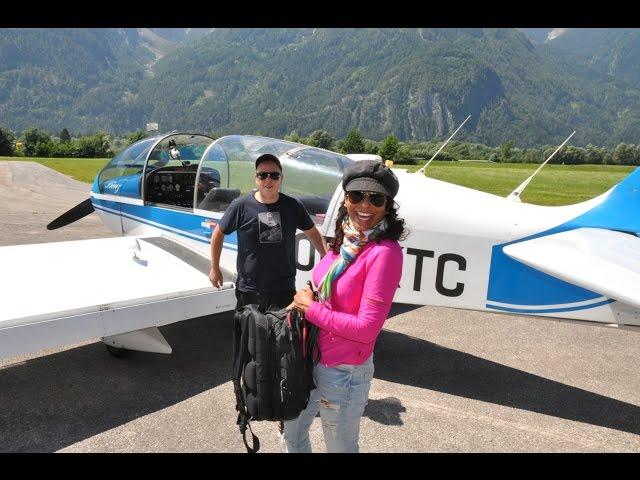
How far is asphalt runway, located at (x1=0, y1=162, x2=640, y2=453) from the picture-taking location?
10.7 feet

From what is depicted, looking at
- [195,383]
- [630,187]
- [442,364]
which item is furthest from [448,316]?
[195,383]

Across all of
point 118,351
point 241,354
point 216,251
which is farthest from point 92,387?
point 241,354

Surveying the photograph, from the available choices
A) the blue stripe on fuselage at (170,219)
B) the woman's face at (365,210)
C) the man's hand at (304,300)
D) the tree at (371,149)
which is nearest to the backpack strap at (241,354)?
the man's hand at (304,300)

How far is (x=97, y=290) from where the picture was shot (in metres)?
3.81

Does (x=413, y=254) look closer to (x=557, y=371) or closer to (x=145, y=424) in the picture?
(x=557, y=371)

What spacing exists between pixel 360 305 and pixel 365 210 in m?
0.37

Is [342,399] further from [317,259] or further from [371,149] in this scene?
[371,149]

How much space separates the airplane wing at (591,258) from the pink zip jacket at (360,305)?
174cm

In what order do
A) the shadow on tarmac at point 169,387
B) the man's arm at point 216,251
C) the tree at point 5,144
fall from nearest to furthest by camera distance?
the man's arm at point 216,251
the shadow on tarmac at point 169,387
the tree at point 5,144

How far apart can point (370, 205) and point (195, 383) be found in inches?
106

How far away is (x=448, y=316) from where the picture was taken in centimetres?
600

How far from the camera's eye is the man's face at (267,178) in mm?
2910

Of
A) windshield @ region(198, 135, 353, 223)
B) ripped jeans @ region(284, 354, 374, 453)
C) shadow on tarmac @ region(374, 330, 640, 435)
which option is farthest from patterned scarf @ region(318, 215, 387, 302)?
shadow on tarmac @ region(374, 330, 640, 435)

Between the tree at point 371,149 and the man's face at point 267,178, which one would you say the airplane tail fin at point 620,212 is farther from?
the tree at point 371,149
